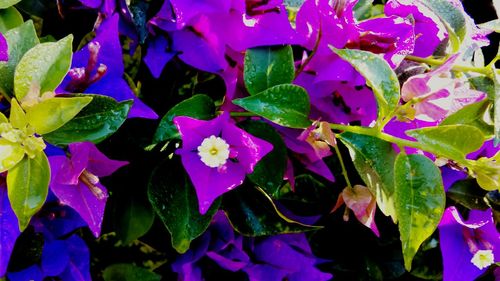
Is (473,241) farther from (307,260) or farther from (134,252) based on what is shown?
(134,252)

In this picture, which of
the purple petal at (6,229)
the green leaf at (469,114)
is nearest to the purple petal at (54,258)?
the purple petal at (6,229)

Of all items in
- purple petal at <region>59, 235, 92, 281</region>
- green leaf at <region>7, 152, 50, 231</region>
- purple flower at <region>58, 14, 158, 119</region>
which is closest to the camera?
green leaf at <region>7, 152, 50, 231</region>

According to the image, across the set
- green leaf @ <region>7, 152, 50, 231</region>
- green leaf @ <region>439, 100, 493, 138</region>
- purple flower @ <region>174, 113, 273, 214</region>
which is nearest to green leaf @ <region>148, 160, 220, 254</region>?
purple flower @ <region>174, 113, 273, 214</region>

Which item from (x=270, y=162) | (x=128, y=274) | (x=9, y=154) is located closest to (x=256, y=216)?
(x=270, y=162)

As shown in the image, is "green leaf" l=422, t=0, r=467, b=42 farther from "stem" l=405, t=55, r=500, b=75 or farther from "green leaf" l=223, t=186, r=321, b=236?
"green leaf" l=223, t=186, r=321, b=236

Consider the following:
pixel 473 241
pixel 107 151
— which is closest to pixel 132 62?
pixel 107 151
